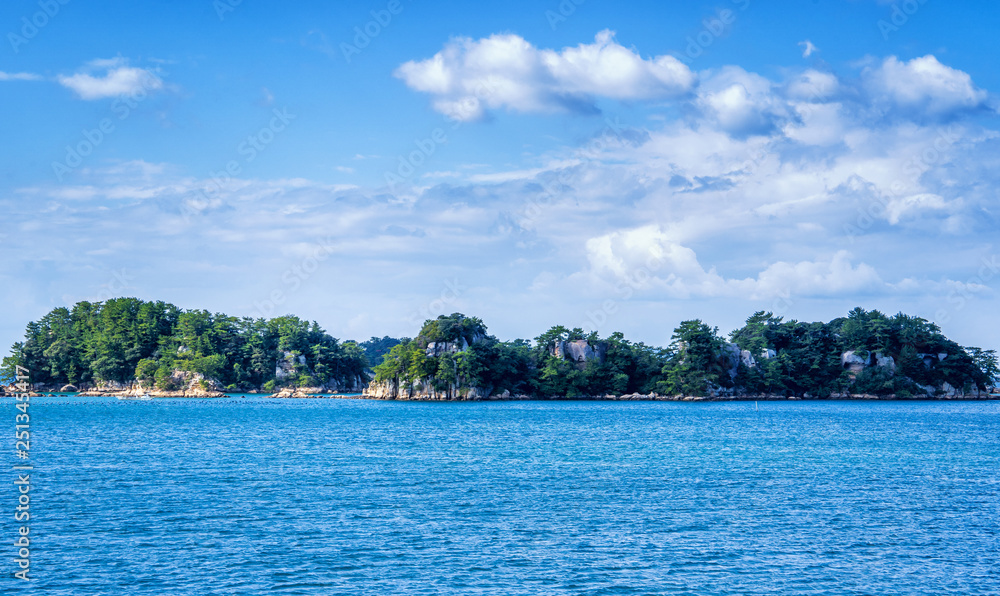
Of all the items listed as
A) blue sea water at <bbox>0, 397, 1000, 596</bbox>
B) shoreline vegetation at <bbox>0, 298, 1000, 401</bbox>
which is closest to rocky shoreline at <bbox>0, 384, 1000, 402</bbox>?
shoreline vegetation at <bbox>0, 298, 1000, 401</bbox>

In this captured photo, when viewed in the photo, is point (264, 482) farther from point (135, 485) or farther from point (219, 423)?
point (219, 423)

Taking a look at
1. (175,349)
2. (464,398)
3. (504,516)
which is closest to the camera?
(504,516)

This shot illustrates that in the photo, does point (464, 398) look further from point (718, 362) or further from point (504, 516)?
point (504, 516)

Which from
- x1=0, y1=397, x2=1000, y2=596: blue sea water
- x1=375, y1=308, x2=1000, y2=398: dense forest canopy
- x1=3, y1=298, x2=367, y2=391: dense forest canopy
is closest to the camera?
x1=0, y1=397, x2=1000, y2=596: blue sea water

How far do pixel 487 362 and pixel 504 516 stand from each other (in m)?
96.5

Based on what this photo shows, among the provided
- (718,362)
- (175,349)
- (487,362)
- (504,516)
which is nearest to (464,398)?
(487,362)

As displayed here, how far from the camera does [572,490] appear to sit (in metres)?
34.3

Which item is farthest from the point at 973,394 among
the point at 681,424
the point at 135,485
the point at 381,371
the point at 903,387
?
the point at 135,485

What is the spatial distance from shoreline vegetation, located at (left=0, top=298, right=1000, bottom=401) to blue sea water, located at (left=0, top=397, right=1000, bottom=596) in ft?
224

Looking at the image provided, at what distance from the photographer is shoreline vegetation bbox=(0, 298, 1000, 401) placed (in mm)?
126125

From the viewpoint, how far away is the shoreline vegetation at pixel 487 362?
414 feet

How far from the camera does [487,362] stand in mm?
125062

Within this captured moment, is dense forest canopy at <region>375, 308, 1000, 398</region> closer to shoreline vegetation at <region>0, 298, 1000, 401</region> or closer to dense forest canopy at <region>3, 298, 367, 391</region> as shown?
shoreline vegetation at <region>0, 298, 1000, 401</region>

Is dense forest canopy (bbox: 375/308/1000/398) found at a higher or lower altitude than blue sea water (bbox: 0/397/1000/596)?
higher
